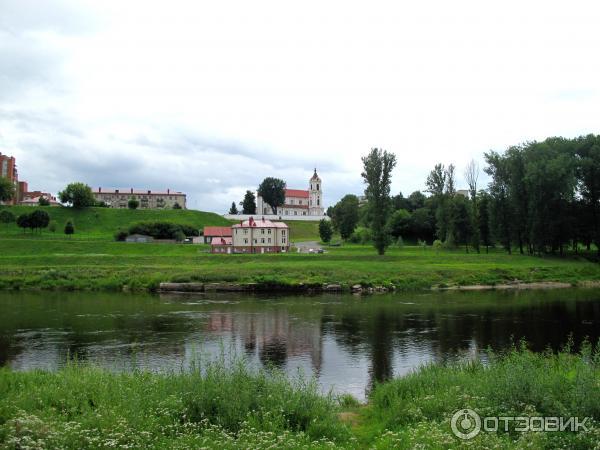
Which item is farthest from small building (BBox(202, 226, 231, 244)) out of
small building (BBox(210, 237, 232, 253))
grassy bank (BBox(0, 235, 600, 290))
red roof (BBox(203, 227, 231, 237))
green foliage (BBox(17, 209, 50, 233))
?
green foliage (BBox(17, 209, 50, 233))

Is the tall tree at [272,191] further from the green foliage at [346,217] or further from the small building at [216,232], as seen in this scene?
the small building at [216,232]

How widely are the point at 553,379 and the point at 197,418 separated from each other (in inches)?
302

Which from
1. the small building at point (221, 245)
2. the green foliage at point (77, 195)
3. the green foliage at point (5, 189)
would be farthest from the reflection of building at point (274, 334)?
the green foliage at point (5, 189)

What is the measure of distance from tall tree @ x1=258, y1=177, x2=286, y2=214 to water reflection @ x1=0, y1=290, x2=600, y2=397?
9422 centimetres

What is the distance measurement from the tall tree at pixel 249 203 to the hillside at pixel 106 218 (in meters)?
16.7

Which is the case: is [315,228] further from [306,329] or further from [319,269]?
[306,329]

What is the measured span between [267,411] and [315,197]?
143 metres

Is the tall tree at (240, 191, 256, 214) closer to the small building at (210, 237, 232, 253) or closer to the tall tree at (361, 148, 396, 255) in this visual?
the small building at (210, 237, 232, 253)

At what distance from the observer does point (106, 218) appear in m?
108

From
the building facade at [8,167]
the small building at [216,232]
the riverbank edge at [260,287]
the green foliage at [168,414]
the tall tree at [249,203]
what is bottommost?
the riverbank edge at [260,287]

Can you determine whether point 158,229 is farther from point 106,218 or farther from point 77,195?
point 77,195

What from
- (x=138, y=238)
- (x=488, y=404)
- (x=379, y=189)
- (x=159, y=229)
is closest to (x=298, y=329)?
(x=488, y=404)

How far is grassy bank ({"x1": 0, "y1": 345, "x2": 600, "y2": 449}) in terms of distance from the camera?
8656 mm

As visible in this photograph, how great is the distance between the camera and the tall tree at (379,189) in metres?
63.1
